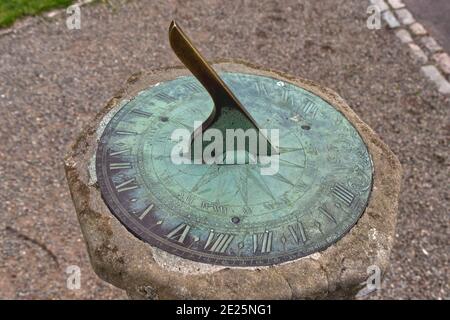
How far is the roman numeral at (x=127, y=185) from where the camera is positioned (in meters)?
2.73

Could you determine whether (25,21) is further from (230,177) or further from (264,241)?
(264,241)

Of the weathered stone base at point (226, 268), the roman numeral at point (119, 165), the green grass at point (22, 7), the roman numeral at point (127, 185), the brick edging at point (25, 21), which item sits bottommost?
the weathered stone base at point (226, 268)

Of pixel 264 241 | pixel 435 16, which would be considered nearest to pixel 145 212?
pixel 264 241

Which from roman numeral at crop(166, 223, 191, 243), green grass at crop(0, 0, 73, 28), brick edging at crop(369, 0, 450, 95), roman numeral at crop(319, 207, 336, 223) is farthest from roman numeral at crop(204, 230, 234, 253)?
green grass at crop(0, 0, 73, 28)

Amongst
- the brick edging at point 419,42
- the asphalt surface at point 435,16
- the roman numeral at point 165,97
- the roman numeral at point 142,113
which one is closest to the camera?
the roman numeral at point 142,113

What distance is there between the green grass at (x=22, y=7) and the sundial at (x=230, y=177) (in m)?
3.58

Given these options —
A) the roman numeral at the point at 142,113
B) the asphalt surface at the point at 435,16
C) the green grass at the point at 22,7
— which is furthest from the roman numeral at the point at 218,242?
the asphalt surface at the point at 435,16

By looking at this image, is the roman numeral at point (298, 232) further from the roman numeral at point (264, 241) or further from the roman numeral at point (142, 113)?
the roman numeral at point (142, 113)

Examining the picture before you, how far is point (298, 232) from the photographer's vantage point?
2568mm

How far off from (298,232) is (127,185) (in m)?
0.94

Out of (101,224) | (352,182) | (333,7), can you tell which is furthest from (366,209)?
(333,7)

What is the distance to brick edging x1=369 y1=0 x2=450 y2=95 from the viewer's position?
587 cm

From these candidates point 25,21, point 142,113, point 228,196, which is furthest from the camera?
point 25,21

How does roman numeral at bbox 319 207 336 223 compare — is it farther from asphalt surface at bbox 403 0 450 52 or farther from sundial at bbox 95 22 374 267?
asphalt surface at bbox 403 0 450 52
